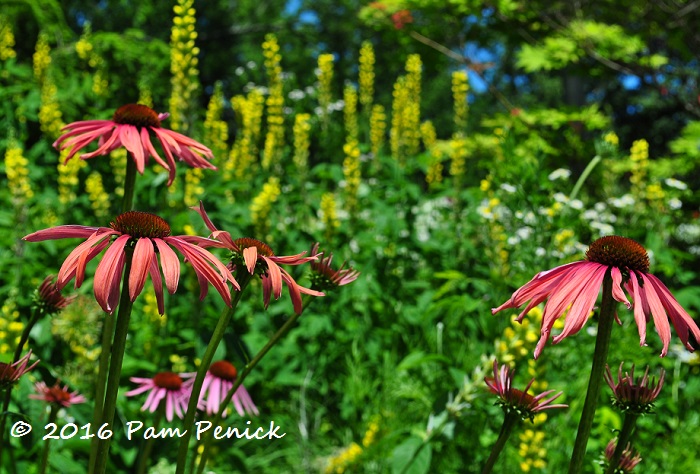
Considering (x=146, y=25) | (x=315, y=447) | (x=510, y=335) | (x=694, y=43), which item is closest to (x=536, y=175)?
(x=510, y=335)

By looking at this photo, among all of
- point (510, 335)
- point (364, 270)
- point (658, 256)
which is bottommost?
point (364, 270)

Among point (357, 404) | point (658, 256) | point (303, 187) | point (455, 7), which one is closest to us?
point (357, 404)

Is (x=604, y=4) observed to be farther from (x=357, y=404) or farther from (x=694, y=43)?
(x=357, y=404)

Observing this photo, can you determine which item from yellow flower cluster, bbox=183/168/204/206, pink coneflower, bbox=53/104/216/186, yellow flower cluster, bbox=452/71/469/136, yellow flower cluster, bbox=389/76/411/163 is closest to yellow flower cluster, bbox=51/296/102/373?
yellow flower cluster, bbox=183/168/204/206

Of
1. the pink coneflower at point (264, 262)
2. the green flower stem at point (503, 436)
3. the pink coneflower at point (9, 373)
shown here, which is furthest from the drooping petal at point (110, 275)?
the green flower stem at point (503, 436)

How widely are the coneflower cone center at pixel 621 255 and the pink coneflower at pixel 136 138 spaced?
2.43 feet

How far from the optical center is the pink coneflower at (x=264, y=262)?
1.02 metres

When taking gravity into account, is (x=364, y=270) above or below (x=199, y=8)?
above

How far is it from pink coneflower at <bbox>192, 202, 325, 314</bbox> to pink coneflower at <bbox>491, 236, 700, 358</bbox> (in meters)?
0.31

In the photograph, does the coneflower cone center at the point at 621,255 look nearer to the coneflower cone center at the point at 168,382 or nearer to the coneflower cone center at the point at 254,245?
the coneflower cone center at the point at 254,245

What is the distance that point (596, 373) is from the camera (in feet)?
3.22

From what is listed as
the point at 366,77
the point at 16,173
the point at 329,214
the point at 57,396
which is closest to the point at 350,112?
the point at 366,77

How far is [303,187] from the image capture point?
181 inches

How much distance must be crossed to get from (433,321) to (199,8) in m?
24.7
